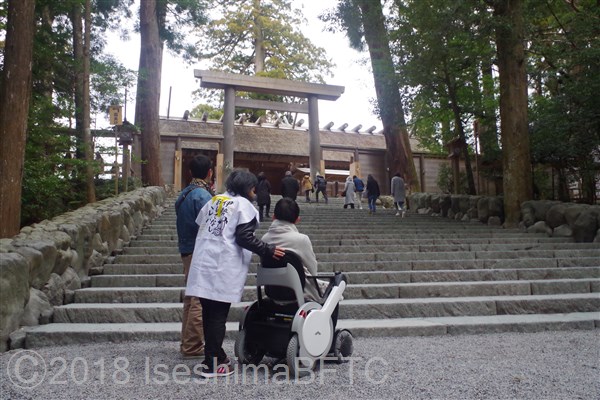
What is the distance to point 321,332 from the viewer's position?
3.13 meters

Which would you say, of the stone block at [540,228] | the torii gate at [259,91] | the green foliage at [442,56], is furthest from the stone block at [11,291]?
the torii gate at [259,91]

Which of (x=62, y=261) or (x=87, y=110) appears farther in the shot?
(x=87, y=110)

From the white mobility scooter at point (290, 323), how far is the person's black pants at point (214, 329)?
0.76ft

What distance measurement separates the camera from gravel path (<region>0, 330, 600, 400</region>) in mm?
2822

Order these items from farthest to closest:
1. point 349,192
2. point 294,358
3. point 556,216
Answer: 1. point 349,192
2. point 556,216
3. point 294,358

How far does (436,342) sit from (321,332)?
63.2 inches

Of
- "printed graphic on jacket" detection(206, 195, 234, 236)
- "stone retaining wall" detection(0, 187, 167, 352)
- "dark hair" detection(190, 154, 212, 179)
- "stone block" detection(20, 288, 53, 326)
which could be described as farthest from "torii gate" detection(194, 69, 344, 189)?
"printed graphic on jacket" detection(206, 195, 234, 236)

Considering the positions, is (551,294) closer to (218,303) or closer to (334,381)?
(334,381)

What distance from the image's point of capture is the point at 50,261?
15.7 ft

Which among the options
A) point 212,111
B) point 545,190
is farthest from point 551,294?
point 212,111

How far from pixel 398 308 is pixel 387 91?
10220mm

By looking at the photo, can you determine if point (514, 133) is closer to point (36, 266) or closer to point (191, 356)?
point (191, 356)

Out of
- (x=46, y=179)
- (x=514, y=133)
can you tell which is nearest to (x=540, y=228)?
(x=514, y=133)

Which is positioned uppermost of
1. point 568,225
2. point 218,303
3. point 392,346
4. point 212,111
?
point 212,111
